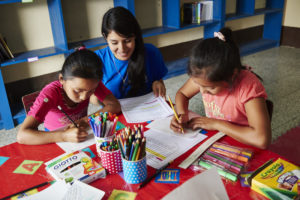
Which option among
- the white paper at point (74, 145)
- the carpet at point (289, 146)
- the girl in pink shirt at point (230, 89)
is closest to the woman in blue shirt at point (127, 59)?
the girl in pink shirt at point (230, 89)

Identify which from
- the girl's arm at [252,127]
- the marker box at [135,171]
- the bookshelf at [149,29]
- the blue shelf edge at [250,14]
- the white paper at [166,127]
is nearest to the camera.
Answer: the marker box at [135,171]

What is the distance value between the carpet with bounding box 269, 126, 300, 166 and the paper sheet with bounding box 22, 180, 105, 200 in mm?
1092

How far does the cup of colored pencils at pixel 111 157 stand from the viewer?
0.95 m

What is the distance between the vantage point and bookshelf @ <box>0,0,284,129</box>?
8.99 feet

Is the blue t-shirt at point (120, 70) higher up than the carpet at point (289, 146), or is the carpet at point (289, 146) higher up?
the blue t-shirt at point (120, 70)

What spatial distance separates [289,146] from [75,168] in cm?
125

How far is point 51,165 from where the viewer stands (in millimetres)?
1005

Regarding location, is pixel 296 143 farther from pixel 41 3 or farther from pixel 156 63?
pixel 41 3

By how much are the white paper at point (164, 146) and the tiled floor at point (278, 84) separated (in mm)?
1448

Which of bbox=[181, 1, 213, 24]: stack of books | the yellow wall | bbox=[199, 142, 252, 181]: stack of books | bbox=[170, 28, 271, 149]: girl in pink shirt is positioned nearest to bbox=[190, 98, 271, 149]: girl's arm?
bbox=[170, 28, 271, 149]: girl in pink shirt

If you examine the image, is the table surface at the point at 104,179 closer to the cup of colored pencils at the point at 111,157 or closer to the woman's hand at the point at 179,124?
the cup of colored pencils at the point at 111,157

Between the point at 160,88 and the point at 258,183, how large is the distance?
0.98 meters

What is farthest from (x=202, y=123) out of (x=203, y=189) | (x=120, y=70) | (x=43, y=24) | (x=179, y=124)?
(x=43, y=24)

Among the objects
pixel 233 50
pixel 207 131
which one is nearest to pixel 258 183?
pixel 207 131
